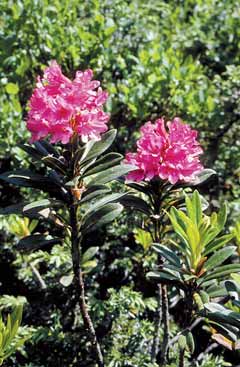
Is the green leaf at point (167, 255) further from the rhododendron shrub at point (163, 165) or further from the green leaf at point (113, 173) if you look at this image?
the green leaf at point (113, 173)

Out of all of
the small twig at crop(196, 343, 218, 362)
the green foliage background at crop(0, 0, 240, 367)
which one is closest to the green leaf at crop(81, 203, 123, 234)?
the green foliage background at crop(0, 0, 240, 367)

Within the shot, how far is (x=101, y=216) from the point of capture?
1781mm

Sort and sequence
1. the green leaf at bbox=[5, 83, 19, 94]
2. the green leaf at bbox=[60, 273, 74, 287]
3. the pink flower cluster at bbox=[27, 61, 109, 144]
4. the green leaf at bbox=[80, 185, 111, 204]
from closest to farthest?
the pink flower cluster at bbox=[27, 61, 109, 144] → the green leaf at bbox=[80, 185, 111, 204] → the green leaf at bbox=[60, 273, 74, 287] → the green leaf at bbox=[5, 83, 19, 94]

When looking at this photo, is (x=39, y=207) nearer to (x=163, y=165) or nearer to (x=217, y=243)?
(x=163, y=165)

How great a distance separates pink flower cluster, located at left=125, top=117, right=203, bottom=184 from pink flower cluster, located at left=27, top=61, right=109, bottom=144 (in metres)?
0.17

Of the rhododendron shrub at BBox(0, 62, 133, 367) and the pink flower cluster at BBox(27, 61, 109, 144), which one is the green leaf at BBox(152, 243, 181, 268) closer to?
the rhododendron shrub at BBox(0, 62, 133, 367)

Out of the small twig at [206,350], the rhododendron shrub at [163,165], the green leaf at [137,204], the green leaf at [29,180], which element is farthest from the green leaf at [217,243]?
the small twig at [206,350]

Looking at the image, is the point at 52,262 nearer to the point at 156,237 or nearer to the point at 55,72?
the point at 156,237

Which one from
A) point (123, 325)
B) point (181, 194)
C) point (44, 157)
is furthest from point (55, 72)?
point (123, 325)

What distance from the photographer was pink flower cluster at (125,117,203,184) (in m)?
1.76

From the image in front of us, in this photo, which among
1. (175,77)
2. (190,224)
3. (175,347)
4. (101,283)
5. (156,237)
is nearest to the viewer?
(190,224)

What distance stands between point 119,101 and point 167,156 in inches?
52.8

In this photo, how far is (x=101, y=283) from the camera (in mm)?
2693

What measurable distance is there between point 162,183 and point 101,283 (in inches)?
39.3
